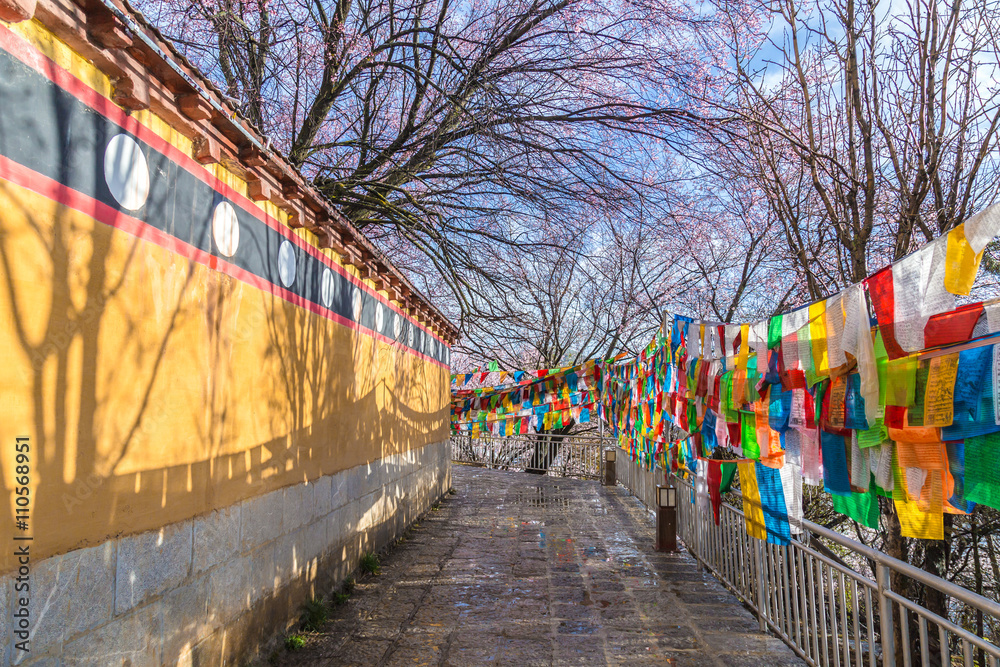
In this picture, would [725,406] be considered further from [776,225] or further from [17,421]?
[776,225]

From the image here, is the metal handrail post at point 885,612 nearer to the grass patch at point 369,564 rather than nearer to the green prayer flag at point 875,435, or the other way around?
the green prayer flag at point 875,435

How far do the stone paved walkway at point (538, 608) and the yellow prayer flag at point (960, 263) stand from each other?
3.35 m

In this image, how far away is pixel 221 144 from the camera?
398 cm

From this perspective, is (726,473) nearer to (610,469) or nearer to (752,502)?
(752,502)

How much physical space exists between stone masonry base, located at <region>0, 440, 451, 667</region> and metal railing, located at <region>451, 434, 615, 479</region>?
11.3 meters

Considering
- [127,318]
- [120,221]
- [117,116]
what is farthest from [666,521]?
[117,116]

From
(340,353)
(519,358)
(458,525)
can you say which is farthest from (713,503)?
(519,358)

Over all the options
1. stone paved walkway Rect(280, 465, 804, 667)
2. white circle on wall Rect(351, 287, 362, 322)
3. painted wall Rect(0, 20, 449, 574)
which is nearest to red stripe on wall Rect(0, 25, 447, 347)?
painted wall Rect(0, 20, 449, 574)

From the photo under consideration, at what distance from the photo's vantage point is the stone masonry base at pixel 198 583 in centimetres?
259

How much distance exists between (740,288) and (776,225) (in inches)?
110

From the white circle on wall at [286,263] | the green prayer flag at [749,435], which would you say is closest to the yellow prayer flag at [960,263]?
the green prayer flag at [749,435]

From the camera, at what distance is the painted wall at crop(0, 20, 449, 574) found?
2.46 m

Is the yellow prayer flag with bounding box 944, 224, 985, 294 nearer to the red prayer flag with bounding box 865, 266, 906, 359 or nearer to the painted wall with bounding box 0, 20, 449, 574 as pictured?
the red prayer flag with bounding box 865, 266, 906, 359

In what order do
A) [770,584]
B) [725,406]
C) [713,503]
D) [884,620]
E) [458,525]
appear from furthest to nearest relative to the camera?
[458,525]
[713,503]
[725,406]
[770,584]
[884,620]
